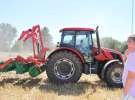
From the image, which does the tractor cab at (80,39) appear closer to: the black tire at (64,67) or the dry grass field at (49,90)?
the black tire at (64,67)

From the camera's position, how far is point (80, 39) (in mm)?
13383

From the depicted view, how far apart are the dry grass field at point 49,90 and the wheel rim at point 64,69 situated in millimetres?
398

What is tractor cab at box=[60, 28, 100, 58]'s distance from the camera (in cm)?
1327

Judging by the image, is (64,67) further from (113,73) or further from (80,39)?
(113,73)

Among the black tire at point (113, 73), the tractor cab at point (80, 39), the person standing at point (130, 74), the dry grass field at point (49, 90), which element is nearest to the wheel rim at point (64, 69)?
the dry grass field at point (49, 90)

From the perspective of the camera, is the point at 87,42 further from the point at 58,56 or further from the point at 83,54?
the point at 58,56

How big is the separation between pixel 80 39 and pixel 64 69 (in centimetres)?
135

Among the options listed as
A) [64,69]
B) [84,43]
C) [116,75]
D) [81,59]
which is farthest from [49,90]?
[116,75]

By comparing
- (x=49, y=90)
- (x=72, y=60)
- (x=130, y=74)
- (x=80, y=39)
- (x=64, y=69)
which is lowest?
(x=49, y=90)

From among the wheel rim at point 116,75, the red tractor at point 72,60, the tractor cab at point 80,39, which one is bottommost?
the wheel rim at point 116,75

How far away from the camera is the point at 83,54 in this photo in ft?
43.5

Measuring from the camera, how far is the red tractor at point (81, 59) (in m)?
12.7

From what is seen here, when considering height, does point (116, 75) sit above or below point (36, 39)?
below

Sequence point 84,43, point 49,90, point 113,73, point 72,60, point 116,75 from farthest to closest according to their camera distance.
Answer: point 84,43 < point 116,75 < point 113,73 < point 72,60 < point 49,90
